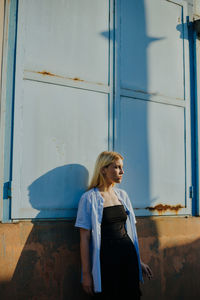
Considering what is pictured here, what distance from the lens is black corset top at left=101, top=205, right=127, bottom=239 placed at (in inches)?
132

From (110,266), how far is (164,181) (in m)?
1.38

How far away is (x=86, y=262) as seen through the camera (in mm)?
3232

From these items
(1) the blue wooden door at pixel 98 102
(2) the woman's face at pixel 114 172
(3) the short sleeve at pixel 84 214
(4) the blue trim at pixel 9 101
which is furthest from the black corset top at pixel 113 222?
(4) the blue trim at pixel 9 101

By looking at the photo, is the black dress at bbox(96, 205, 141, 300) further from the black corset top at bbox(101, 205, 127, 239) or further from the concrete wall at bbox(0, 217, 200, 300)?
Answer: the concrete wall at bbox(0, 217, 200, 300)

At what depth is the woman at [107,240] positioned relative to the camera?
3221mm

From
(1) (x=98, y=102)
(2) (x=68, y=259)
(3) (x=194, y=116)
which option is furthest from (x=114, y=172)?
(3) (x=194, y=116)

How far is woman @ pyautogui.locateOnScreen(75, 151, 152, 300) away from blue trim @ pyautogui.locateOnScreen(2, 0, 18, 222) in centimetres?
66

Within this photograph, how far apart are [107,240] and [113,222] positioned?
0.58ft

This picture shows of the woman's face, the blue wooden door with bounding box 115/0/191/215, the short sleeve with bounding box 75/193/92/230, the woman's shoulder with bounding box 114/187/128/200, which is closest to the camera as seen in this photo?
the short sleeve with bounding box 75/193/92/230

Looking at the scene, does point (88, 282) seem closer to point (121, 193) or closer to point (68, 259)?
point (68, 259)

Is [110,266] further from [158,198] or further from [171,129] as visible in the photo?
[171,129]

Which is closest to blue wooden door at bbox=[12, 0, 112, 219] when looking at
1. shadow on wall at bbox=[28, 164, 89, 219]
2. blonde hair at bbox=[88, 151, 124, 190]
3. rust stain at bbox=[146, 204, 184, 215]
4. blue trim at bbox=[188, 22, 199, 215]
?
shadow on wall at bbox=[28, 164, 89, 219]

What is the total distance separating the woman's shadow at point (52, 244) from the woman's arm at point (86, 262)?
0.84 feet

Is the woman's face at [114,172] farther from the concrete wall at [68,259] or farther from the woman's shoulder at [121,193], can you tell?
the concrete wall at [68,259]
